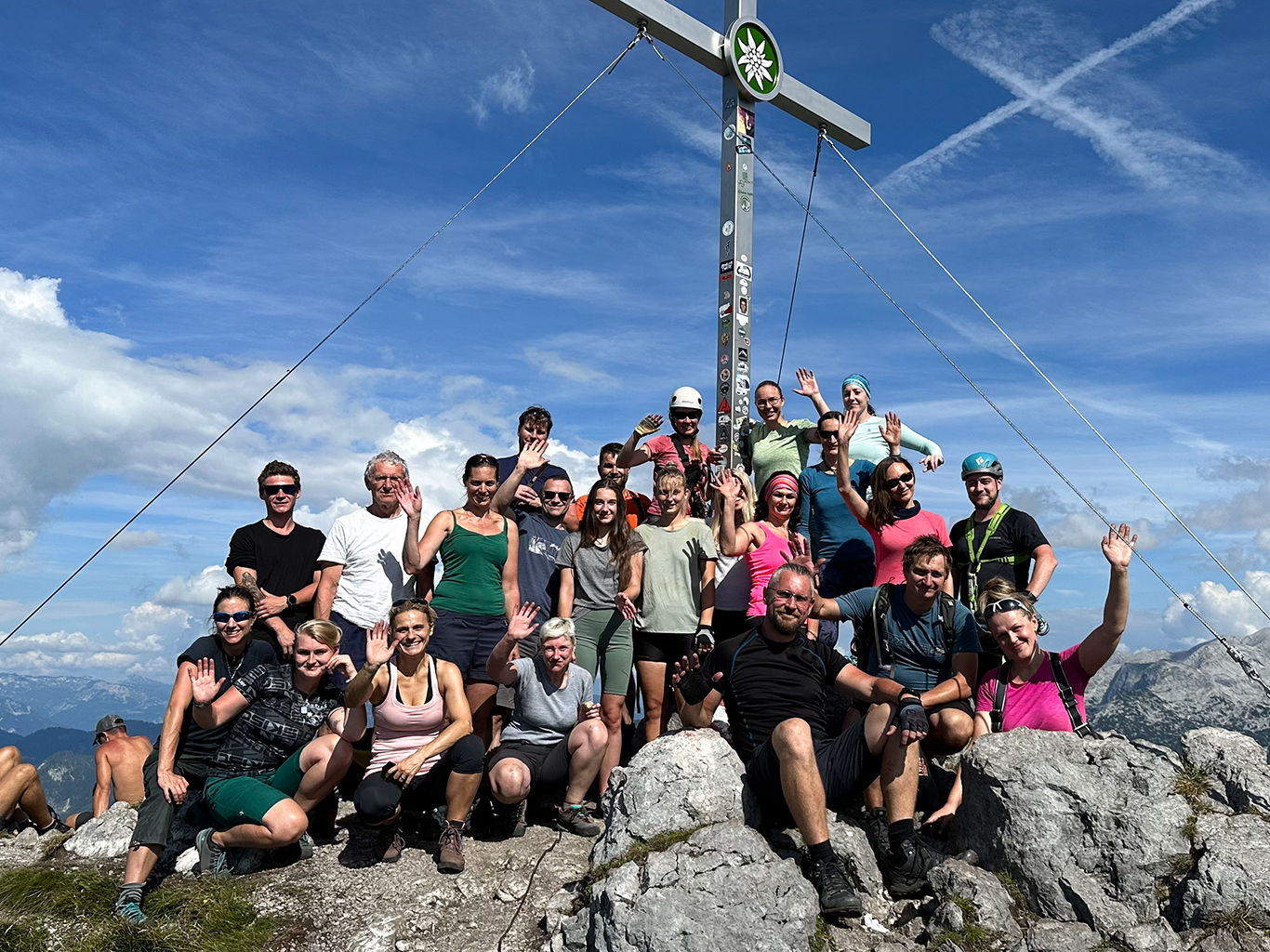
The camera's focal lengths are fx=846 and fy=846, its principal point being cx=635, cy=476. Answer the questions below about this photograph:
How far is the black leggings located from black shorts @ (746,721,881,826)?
202 cm

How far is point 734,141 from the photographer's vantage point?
980cm

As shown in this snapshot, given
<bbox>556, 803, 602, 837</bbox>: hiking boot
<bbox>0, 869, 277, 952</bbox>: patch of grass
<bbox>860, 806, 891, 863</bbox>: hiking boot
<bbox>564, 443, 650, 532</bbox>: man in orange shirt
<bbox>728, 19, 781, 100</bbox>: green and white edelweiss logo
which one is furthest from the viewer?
<bbox>728, 19, 781, 100</bbox>: green and white edelweiss logo

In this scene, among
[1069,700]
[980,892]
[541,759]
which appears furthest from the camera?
[541,759]

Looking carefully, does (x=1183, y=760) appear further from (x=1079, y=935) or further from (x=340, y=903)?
(x=340, y=903)

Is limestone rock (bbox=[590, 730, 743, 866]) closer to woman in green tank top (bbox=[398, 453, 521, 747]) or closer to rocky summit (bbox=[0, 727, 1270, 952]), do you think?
rocky summit (bbox=[0, 727, 1270, 952])

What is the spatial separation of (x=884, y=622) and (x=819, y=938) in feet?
7.22

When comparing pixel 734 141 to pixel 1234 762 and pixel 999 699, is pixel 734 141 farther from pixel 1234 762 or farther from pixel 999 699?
pixel 1234 762

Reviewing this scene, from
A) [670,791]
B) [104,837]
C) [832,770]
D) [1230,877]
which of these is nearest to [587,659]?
[670,791]

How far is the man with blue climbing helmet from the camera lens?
711cm

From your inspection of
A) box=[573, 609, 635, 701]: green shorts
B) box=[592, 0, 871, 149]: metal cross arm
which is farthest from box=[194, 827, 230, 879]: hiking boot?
box=[592, 0, 871, 149]: metal cross arm

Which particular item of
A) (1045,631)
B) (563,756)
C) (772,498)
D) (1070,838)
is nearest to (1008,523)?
(1045,631)

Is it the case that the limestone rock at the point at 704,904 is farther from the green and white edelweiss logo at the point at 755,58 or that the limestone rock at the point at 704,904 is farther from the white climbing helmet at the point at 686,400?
the green and white edelweiss logo at the point at 755,58

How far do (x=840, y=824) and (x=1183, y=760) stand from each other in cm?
295

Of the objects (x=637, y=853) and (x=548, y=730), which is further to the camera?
(x=548, y=730)
